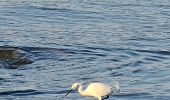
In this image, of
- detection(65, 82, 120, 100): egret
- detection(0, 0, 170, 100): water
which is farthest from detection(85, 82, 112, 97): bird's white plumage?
detection(0, 0, 170, 100): water

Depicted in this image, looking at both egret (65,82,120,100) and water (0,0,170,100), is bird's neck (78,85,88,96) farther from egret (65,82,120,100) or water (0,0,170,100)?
water (0,0,170,100)

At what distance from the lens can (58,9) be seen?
19.5m

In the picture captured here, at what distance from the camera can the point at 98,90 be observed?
9.98 metres

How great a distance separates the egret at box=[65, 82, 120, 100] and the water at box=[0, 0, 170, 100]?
1.00 feet

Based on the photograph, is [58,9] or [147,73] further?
[58,9]

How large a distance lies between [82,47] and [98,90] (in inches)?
187

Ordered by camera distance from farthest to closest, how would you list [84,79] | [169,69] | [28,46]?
[28,46]
[169,69]
[84,79]

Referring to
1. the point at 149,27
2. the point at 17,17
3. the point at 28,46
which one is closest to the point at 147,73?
the point at 28,46

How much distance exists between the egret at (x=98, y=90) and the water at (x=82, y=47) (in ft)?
1.00

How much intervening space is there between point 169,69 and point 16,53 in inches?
142

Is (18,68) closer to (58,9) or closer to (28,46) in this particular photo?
(28,46)

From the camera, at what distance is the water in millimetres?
11086

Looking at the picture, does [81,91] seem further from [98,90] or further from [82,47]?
[82,47]

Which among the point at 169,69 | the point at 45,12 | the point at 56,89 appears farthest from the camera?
the point at 45,12
